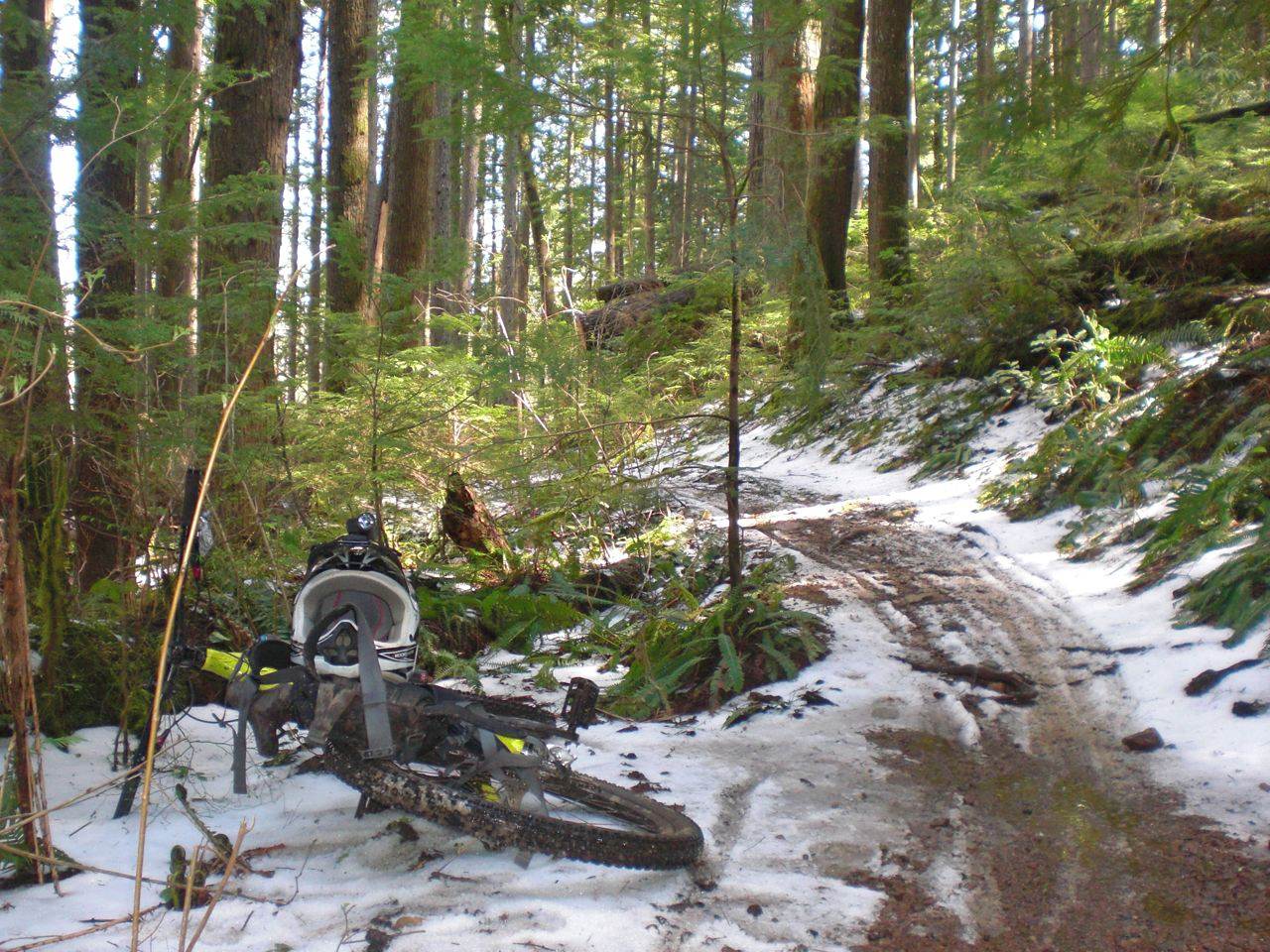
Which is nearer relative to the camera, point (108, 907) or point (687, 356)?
point (108, 907)

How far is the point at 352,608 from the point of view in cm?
332

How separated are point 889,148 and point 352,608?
1239 cm

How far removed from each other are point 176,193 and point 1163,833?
515 cm

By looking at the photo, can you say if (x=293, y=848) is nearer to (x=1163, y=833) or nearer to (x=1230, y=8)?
(x=1163, y=833)

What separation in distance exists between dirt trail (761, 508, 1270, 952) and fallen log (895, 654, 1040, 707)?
0.21ft

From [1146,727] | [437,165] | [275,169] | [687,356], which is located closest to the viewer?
[1146,727]

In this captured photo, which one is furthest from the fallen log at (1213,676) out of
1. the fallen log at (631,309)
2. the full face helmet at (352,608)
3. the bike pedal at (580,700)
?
the fallen log at (631,309)

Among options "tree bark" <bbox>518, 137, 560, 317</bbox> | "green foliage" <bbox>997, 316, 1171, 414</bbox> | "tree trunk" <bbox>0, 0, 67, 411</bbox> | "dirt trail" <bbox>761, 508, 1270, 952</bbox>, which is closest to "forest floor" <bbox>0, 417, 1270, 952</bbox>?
"dirt trail" <bbox>761, 508, 1270, 952</bbox>

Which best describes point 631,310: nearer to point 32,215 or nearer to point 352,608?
point 32,215

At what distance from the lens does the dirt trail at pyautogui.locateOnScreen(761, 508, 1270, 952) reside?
2.75m

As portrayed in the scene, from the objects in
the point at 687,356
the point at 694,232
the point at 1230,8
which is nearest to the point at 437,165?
the point at 687,356

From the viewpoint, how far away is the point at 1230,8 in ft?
15.6

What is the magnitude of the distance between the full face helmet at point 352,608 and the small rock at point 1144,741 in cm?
298

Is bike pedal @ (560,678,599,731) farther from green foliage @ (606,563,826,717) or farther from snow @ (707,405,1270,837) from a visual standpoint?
snow @ (707,405,1270,837)
